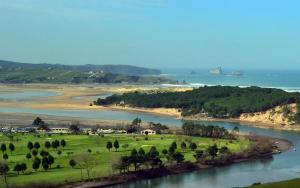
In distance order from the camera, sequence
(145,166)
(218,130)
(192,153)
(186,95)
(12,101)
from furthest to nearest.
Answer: (12,101)
(186,95)
(218,130)
(192,153)
(145,166)

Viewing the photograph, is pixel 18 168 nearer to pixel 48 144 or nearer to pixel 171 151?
pixel 48 144

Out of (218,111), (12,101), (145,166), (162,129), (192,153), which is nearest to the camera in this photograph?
(145,166)

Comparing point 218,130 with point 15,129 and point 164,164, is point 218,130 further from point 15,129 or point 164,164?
point 15,129

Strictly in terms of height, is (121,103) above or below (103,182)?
above

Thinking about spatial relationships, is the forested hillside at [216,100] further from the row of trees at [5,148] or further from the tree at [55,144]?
the row of trees at [5,148]

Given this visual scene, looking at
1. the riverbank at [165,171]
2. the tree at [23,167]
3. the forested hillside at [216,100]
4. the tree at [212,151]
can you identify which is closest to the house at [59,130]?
the tree at [212,151]

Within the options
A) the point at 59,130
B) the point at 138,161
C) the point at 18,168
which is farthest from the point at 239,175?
the point at 59,130

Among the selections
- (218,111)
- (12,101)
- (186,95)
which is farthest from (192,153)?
(12,101)
